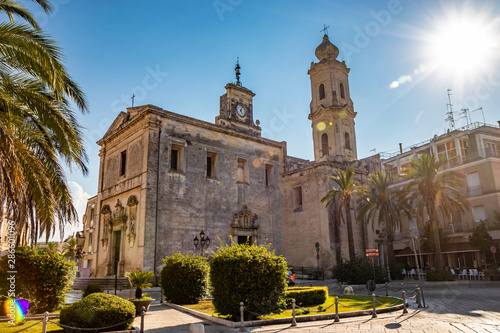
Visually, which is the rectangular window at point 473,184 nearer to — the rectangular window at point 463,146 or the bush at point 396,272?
the rectangular window at point 463,146

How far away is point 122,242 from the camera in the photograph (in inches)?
962

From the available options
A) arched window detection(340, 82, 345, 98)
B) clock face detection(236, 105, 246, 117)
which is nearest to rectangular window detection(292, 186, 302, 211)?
clock face detection(236, 105, 246, 117)

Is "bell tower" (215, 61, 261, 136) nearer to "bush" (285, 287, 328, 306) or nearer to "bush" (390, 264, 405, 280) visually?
"bush" (390, 264, 405, 280)

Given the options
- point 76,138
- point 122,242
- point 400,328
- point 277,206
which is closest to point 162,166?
point 122,242

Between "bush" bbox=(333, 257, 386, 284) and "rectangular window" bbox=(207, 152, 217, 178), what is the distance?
1074 centimetres

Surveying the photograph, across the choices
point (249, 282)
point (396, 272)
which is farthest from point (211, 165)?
point (249, 282)

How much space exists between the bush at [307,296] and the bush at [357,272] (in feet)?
33.8

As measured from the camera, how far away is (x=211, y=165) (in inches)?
1093

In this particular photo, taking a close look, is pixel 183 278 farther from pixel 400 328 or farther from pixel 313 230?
pixel 313 230

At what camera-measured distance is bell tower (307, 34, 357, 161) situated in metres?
33.2

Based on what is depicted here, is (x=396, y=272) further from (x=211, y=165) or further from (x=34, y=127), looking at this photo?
(x=34, y=127)

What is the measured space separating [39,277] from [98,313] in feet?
11.2

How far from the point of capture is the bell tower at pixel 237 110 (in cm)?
3199

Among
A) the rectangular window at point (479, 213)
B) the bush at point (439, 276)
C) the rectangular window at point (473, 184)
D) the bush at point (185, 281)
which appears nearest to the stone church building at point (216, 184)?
the bush at point (439, 276)
